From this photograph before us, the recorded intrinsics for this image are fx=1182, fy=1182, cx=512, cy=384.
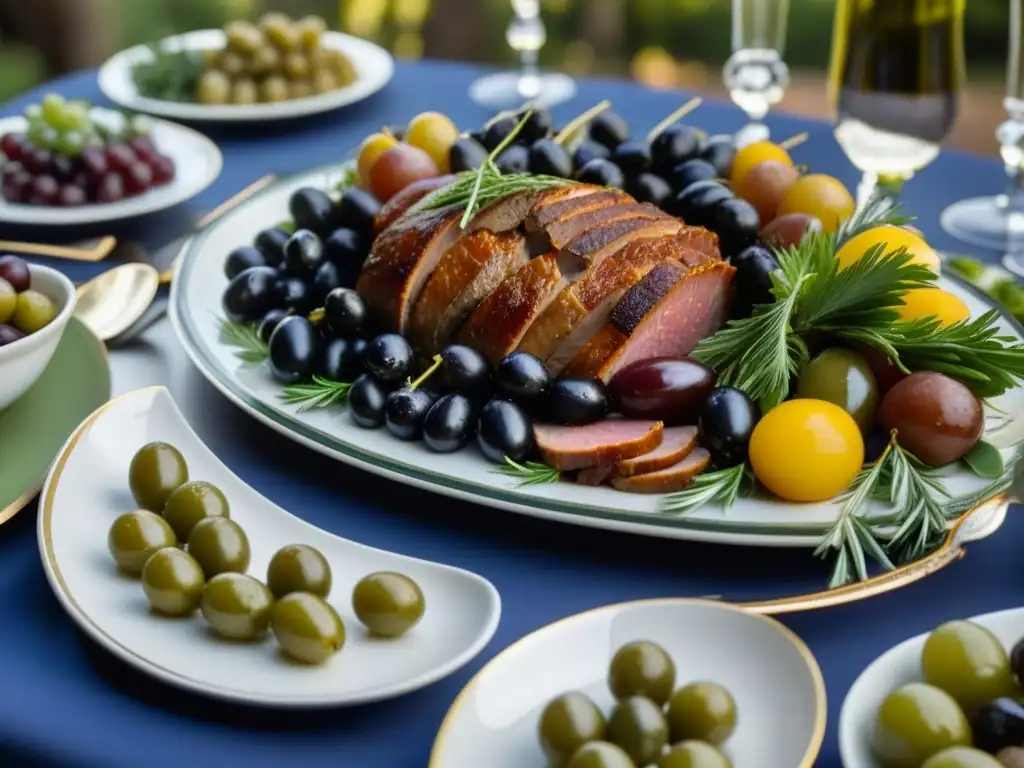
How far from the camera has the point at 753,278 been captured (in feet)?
4.72

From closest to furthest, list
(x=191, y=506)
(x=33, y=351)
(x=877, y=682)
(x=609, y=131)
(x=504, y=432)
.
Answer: (x=877, y=682)
(x=191, y=506)
(x=504, y=432)
(x=33, y=351)
(x=609, y=131)

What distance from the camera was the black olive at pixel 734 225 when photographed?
156 centimetres

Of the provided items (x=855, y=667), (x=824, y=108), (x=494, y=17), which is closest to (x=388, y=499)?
(x=855, y=667)

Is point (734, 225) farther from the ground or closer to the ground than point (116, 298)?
farther from the ground

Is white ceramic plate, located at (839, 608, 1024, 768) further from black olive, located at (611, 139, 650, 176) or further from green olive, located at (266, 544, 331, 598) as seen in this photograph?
black olive, located at (611, 139, 650, 176)

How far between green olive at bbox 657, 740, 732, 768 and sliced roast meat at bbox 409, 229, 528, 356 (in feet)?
2.39

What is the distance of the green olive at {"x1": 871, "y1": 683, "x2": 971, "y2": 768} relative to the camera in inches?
32.4

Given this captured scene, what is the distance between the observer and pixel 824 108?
4676 mm

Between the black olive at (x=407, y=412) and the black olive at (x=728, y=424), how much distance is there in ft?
0.98

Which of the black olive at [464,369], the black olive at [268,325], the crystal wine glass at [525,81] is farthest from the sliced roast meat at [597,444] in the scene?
the crystal wine glass at [525,81]

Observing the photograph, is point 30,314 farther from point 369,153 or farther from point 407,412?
point 369,153

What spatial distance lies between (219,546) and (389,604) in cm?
18

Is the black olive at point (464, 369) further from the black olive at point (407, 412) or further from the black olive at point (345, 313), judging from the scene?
the black olive at point (345, 313)

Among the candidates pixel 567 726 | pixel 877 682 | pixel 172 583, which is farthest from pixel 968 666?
pixel 172 583
